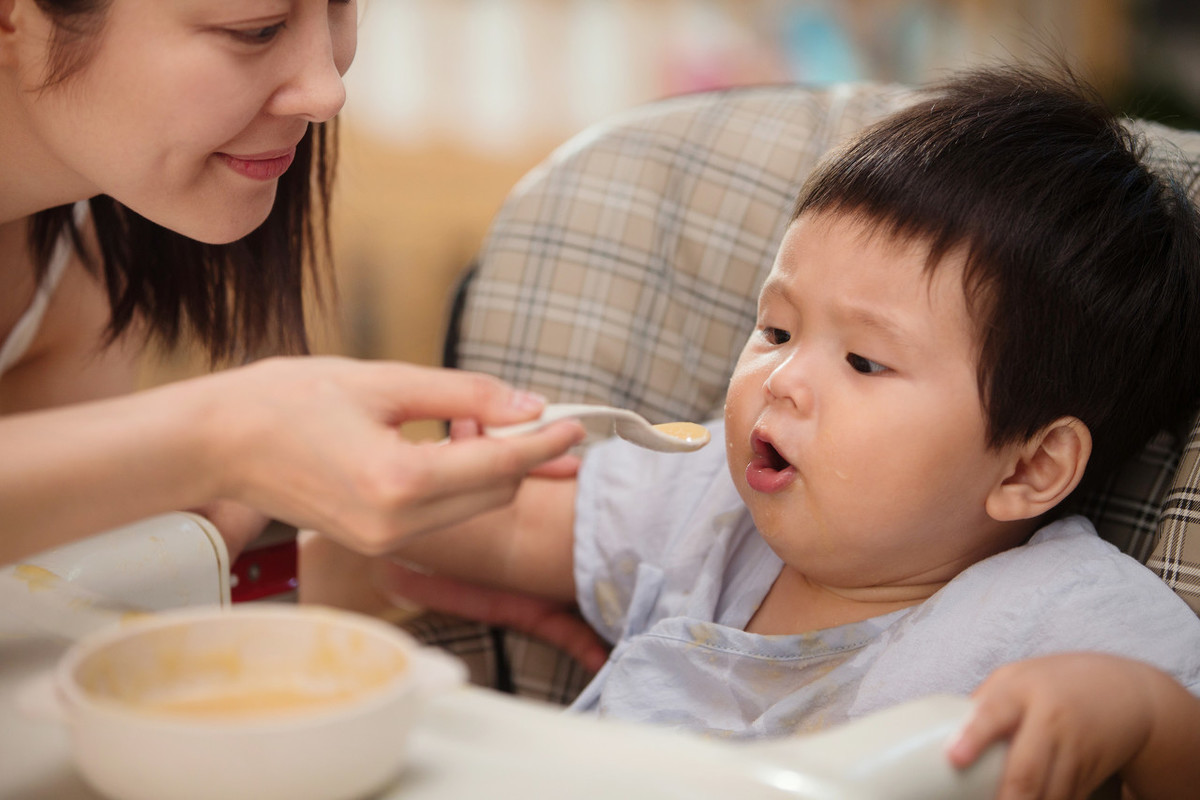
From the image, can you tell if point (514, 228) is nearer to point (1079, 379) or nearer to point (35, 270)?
point (35, 270)

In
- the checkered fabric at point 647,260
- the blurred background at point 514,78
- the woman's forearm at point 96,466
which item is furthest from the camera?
the blurred background at point 514,78

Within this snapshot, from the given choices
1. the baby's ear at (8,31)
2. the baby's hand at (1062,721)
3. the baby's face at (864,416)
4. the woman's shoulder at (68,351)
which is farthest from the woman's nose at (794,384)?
the woman's shoulder at (68,351)

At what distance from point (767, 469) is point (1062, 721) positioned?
31 cm

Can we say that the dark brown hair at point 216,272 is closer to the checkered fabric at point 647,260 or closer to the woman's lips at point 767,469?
the checkered fabric at point 647,260

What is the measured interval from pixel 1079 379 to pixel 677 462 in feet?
1.21

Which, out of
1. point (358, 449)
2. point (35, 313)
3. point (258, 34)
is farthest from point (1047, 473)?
point (35, 313)

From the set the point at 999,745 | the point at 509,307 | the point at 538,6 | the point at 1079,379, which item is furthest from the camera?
the point at 538,6

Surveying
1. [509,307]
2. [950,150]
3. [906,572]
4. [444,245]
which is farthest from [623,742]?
[444,245]

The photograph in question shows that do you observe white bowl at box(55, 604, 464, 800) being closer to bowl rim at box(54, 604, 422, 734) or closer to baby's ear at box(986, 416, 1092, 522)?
bowl rim at box(54, 604, 422, 734)

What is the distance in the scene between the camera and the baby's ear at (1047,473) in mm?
848

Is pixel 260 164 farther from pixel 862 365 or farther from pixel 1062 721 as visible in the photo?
pixel 1062 721

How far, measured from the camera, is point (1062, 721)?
1.94 feet

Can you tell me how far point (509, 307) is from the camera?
116 centimetres

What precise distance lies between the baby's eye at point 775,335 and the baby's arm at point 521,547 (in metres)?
0.27
